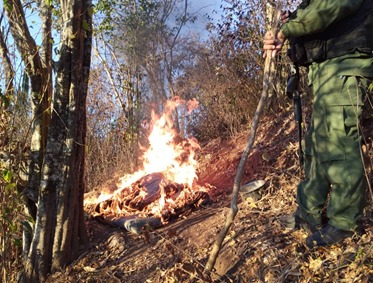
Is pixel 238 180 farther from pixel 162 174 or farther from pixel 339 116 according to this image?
pixel 162 174

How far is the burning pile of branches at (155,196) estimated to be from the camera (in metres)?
4.42

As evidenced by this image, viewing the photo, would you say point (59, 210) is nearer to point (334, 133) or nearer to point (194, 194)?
point (194, 194)

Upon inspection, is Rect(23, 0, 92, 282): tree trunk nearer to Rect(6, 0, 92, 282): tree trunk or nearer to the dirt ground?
Rect(6, 0, 92, 282): tree trunk

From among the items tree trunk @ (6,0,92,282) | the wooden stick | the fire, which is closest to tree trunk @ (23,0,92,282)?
tree trunk @ (6,0,92,282)

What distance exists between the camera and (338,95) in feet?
9.06

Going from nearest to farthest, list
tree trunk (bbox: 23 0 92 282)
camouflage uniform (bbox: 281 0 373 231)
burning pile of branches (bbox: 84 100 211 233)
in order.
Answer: camouflage uniform (bbox: 281 0 373 231) < tree trunk (bbox: 23 0 92 282) < burning pile of branches (bbox: 84 100 211 233)

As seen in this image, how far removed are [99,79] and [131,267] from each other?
22.9ft

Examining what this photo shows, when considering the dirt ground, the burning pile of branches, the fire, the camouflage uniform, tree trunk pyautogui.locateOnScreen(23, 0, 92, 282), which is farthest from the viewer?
the fire

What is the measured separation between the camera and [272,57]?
2.74m

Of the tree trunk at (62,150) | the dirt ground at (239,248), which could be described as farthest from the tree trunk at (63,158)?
the dirt ground at (239,248)

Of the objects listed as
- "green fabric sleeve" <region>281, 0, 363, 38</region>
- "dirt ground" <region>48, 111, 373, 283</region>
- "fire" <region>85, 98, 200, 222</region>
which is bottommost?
"dirt ground" <region>48, 111, 373, 283</region>

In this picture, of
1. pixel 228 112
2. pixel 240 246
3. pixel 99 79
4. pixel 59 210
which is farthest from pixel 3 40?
pixel 99 79

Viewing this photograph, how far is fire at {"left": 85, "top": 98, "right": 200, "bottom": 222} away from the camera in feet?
15.6

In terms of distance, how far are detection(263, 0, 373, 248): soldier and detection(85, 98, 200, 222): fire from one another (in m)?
2.09
